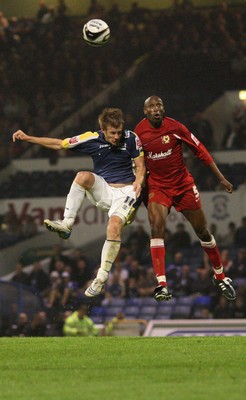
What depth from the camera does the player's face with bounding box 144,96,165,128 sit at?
10.4 m

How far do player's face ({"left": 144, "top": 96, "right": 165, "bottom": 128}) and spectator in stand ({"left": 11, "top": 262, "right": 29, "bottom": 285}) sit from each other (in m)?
10.8

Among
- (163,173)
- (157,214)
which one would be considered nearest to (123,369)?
(157,214)

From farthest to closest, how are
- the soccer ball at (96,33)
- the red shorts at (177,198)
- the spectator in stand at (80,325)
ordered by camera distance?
the spectator in stand at (80,325) < the soccer ball at (96,33) < the red shorts at (177,198)

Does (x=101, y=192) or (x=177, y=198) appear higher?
(x=101, y=192)

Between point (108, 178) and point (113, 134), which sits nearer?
point (113, 134)

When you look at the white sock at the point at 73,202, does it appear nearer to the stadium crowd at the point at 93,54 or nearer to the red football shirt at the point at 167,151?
the red football shirt at the point at 167,151

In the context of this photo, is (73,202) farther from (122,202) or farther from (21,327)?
(21,327)

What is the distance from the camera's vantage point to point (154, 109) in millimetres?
10398

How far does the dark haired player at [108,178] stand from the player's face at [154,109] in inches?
12.3

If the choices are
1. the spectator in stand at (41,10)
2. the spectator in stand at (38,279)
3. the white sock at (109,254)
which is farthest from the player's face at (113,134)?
the spectator in stand at (41,10)

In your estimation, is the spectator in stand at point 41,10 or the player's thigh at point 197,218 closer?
the player's thigh at point 197,218

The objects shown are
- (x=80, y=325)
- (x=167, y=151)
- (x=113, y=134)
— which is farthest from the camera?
(x=80, y=325)

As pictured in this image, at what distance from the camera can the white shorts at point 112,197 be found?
1013cm

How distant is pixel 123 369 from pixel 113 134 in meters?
3.10
